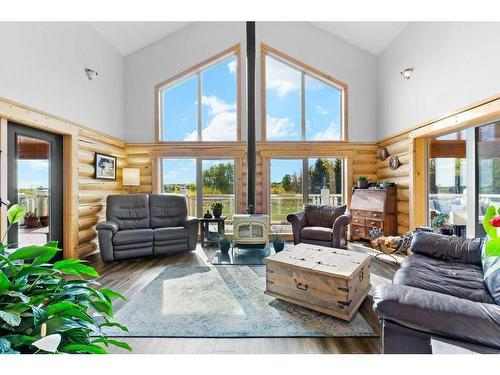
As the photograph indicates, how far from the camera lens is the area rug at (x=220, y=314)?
219 centimetres

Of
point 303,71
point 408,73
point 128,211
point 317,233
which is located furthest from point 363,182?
point 128,211

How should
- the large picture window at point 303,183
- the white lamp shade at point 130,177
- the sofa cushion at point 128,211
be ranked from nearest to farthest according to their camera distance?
the sofa cushion at point 128,211 < the white lamp shade at point 130,177 < the large picture window at point 303,183

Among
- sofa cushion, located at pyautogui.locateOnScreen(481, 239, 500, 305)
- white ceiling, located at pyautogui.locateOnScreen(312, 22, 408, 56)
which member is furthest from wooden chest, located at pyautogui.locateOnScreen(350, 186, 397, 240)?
white ceiling, located at pyautogui.locateOnScreen(312, 22, 408, 56)

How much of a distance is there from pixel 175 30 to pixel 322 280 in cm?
592

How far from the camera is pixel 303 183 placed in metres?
6.06

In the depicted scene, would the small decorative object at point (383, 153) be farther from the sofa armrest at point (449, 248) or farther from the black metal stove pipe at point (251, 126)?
the sofa armrest at point (449, 248)

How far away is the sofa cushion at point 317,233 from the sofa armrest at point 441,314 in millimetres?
2982

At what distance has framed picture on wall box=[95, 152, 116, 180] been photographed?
4847 mm

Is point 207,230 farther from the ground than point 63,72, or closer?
closer

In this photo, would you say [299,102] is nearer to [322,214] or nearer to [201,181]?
[322,214]

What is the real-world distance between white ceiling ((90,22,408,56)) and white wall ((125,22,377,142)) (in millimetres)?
174

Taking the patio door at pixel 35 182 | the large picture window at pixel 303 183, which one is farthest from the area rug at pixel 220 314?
the large picture window at pixel 303 183

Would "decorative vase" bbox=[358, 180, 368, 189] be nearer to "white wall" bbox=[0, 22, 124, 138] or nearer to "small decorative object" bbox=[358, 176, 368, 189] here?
"small decorative object" bbox=[358, 176, 368, 189]
